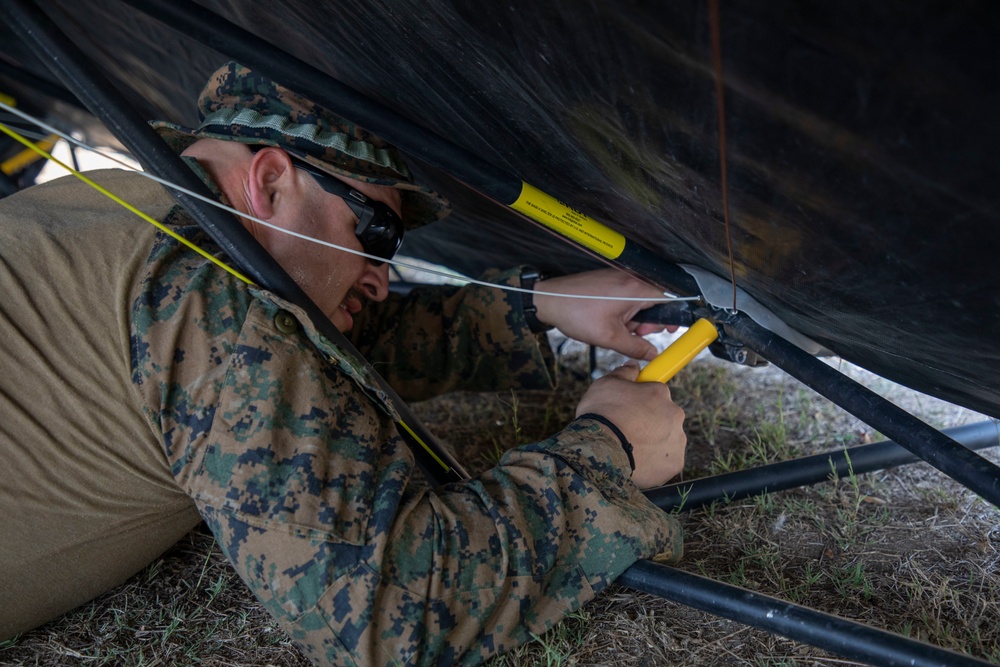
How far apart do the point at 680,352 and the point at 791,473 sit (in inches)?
17.6

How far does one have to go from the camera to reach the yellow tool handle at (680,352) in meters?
1.97

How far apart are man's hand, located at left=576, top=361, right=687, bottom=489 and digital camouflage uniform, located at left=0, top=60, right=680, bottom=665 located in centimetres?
11

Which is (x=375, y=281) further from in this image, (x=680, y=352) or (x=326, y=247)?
(x=680, y=352)

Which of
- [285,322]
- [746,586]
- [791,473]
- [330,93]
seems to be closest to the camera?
[285,322]

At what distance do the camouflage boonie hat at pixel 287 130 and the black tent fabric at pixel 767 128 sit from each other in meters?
0.12

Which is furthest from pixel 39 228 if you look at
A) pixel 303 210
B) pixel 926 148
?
pixel 926 148

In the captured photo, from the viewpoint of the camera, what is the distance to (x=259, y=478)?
4.49 feet

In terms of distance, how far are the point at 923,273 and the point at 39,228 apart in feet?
5.13

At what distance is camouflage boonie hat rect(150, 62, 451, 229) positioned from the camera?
5.91ft

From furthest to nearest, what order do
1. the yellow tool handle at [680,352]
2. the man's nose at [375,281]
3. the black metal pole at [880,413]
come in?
the man's nose at [375,281] → the yellow tool handle at [680,352] → the black metal pole at [880,413]

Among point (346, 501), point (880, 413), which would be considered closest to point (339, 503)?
point (346, 501)

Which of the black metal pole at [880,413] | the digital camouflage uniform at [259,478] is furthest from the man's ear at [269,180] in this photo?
the black metal pole at [880,413]

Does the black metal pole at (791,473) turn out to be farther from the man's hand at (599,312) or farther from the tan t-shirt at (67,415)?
the tan t-shirt at (67,415)

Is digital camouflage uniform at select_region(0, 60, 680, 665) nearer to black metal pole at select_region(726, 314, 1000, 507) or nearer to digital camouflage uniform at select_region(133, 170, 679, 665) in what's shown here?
digital camouflage uniform at select_region(133, 170, 679, 665)
